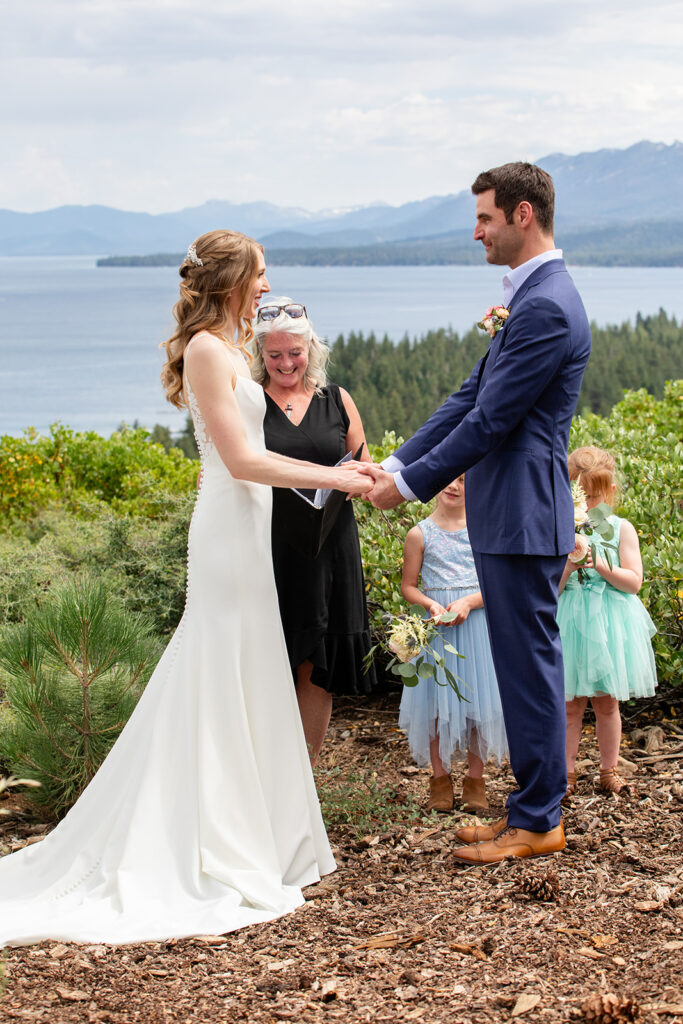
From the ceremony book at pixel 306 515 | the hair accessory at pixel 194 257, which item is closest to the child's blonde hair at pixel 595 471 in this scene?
the ceremony book at pixel 306 515

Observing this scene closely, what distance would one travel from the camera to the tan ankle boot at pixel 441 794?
436 cm

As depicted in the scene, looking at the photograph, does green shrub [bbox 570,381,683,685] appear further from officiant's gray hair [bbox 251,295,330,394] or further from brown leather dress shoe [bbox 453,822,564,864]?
officiant's gray hair [bbox 251,295,330,394]

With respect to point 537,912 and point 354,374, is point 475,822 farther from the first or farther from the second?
point 354,374

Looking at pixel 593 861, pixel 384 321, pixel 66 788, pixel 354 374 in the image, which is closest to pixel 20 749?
pixel 66 788

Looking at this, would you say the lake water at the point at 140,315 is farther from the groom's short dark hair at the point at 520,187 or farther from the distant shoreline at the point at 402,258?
the distant shoreline at the point at 402,258

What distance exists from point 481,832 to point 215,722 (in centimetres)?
115

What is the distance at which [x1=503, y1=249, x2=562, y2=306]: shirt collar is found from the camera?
3771 mm

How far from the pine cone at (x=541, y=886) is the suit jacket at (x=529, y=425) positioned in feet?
3.82

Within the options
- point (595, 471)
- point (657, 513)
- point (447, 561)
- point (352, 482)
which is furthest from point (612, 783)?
point (352, 482)

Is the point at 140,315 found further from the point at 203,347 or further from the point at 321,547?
the point at 203,347

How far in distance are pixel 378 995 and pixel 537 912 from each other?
2.47 ft

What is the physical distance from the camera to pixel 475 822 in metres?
4.03

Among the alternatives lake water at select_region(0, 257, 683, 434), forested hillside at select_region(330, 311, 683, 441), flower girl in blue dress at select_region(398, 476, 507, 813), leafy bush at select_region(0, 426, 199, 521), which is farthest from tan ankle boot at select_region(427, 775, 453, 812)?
forested hillside at select_region(330, 311, 683, 441)

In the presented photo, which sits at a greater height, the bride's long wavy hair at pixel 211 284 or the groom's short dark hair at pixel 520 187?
the groom's short dark hair at pixel 520 187
